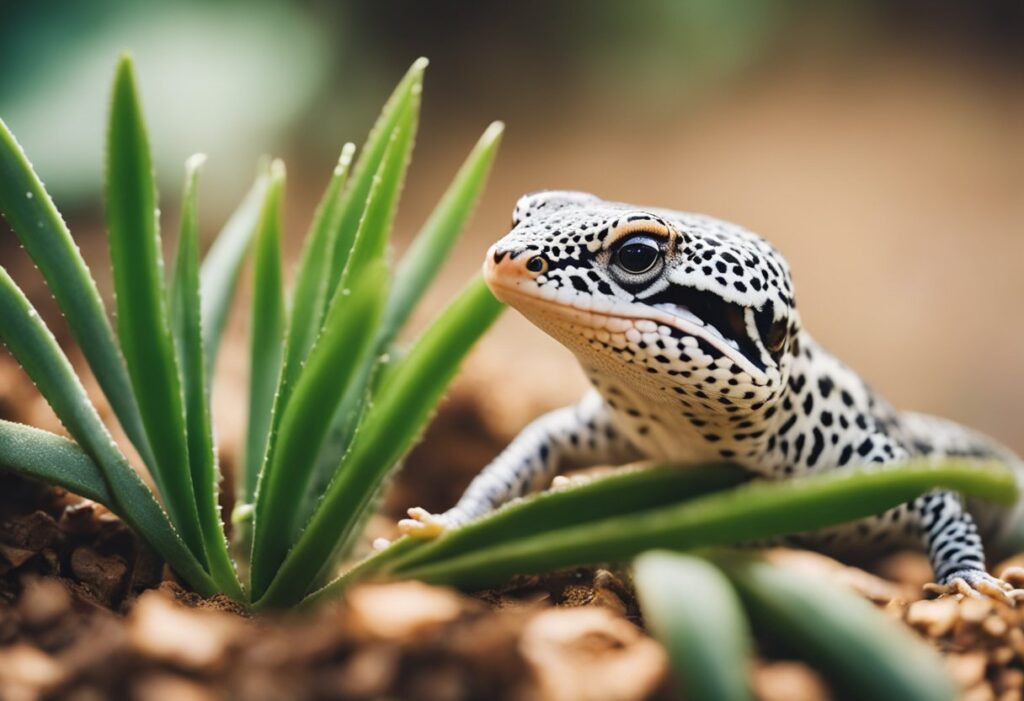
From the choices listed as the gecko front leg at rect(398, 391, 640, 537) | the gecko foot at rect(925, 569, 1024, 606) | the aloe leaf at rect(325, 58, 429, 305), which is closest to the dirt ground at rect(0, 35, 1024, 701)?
the gecko foot at rect(925, 569, 1024, 606)

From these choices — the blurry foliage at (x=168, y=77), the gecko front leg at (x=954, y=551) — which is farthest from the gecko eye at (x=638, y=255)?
the blurry foliage at (x=168, y=77)

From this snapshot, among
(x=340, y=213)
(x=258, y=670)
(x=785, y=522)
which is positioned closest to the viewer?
(x=258, y=670)

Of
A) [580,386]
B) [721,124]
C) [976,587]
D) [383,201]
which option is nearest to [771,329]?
[976,587]

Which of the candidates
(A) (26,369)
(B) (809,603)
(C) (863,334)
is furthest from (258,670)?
(C) (863,334)

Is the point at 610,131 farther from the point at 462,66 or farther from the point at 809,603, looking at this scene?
the point at 809,603

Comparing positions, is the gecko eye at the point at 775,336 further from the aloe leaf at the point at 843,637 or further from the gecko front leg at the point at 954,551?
the aloe leaf at the point at 843,637
